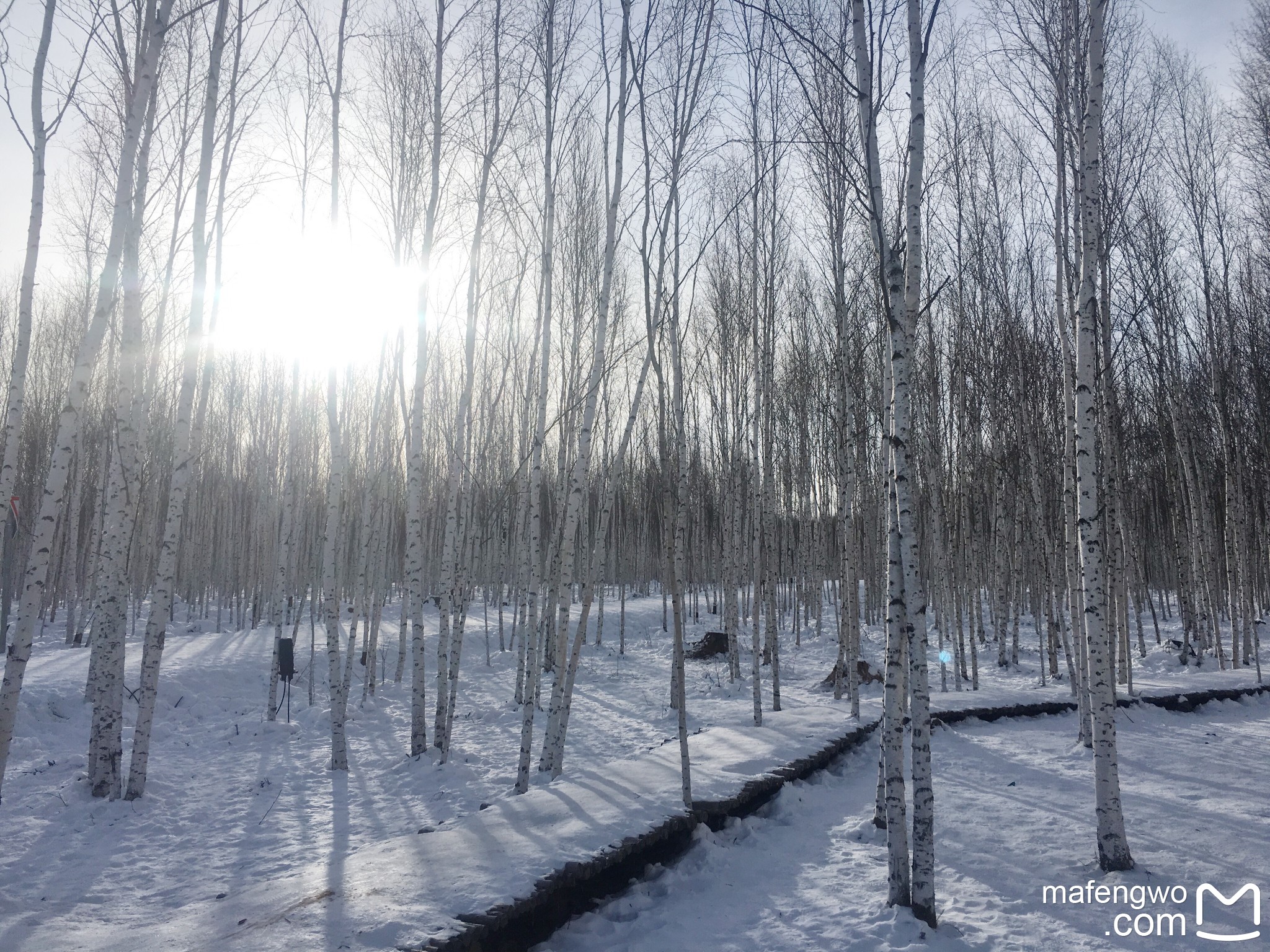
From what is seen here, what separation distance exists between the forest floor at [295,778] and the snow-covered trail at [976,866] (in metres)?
0.06

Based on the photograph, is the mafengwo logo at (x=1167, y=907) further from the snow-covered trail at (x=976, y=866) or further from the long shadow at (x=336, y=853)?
the long shadow at (x=336, y=853)

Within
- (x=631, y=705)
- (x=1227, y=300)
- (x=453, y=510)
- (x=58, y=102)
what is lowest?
(x=631, y=705)

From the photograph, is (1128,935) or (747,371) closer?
(1128,935)

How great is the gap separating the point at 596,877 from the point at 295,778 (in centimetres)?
464

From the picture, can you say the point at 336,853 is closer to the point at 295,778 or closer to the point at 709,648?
the point at 295,778

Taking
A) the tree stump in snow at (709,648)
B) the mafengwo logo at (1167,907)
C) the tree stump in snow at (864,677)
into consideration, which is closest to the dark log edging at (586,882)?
the mafengwo logo at (1167,907)

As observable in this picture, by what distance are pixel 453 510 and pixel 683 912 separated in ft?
16.3

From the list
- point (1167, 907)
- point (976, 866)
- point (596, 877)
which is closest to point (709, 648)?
point (976, 866)

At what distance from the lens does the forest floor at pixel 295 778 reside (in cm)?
371

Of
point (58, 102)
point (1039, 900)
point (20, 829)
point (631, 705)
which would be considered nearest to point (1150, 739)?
point (1039, 900)

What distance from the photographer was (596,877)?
3539 mm

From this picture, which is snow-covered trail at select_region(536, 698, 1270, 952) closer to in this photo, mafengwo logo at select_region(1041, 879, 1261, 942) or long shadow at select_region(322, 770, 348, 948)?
mafengwo logo at select_region(1041, 879, 1261, 942)

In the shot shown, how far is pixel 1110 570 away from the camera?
8.16m

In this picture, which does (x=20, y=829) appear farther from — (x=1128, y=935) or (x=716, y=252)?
(x=716, y=252)
